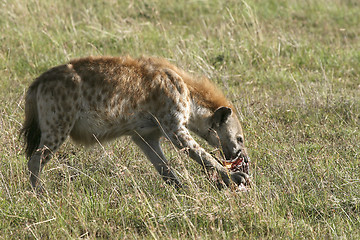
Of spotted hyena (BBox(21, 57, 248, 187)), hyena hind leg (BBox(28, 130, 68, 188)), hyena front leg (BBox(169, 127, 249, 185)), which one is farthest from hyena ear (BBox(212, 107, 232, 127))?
hyena hind leg (BBox(28, 130, 68, 188))

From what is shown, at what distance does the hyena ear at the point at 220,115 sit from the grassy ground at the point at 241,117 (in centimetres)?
49

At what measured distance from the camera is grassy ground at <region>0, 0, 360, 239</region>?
467cm

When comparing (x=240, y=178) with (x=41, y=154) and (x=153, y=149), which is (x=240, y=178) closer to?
(x=153, y=149)

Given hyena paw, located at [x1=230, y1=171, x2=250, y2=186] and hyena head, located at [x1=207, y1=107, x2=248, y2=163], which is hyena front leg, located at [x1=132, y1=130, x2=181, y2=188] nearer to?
hyena head, located at [x1=207, y1=107, x2=248, y2=163]

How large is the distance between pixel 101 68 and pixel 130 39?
4.50 m

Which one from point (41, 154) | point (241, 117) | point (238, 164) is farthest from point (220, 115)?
point (41, 154)

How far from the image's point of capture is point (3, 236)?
457 cm

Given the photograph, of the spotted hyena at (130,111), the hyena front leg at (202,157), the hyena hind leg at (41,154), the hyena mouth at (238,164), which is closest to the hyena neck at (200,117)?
the spotted hyena at (130,111)

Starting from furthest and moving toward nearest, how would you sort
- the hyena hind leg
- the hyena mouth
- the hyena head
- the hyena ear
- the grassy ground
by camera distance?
the hyena head
the hyena ear
the hyena mouth
the hyena hind leg
the grassy ground

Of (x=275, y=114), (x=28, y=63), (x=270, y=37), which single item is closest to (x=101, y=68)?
(x=275, y=114)

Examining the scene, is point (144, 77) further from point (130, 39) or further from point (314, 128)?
point (130, 39)

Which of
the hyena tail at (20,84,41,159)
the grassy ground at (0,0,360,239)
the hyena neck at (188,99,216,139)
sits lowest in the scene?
the grassy ground at (0,0,360,239)

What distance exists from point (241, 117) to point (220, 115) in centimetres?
120

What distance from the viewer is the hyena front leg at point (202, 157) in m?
5.32
